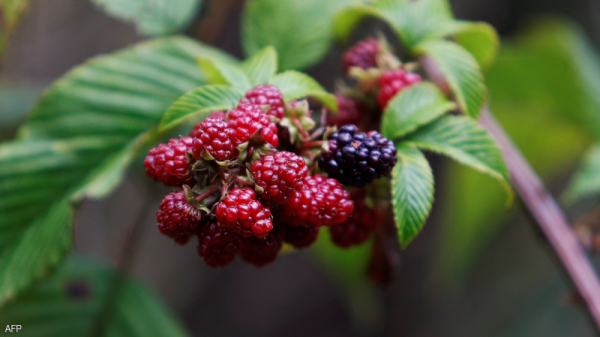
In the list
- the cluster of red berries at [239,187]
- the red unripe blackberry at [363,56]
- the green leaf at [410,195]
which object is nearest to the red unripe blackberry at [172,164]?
the cluster of red berries at [239,187]

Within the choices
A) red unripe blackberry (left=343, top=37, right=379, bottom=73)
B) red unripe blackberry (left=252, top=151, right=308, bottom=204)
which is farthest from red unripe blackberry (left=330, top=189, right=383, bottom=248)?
red unripe blackberry (left=343, top=37, right=379, bottom=73)

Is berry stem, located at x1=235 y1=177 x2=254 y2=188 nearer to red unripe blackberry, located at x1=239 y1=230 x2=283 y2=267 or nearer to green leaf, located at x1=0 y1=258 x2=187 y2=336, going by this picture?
red unripe blackberry, located at x1=239 y1=230 x2=283 y2=267

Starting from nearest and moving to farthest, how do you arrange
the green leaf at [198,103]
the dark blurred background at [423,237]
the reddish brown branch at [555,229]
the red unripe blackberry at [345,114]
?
the green leaf at [198,103] → the red unripe blackberry at [345,114] → the reddish brown branch at [555,229] → the dark blurred background at [423,237]

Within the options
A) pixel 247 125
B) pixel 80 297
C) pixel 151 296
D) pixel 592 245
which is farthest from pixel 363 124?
pixel 80 297

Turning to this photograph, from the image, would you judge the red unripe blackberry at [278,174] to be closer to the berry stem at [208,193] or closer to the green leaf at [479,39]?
the berry stem at [208,193]

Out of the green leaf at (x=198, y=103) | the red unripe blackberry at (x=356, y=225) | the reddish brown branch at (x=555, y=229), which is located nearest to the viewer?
the green leaf at (x=198, y=103)
